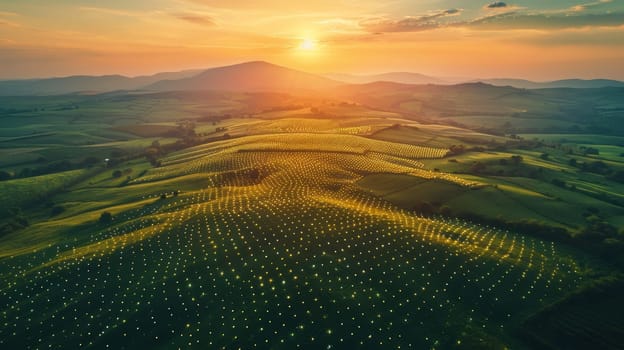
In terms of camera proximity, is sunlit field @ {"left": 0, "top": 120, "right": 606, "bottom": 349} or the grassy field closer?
sunlit field @ {"left": 0, "top": 120, "right": 606, "bottom": 349}

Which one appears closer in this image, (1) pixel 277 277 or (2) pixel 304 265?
(1) pixel 277 277

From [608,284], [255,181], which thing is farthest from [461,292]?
[255,181]

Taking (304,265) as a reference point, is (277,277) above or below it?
below

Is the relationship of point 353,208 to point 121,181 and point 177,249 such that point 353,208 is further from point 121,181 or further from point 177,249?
point 121,181

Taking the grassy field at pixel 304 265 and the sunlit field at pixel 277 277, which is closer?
the sunlit field at pixel 277 277

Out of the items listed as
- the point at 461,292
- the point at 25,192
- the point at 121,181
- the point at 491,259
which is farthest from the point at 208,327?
the point at 25,192

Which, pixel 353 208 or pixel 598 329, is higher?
pixel 353 208

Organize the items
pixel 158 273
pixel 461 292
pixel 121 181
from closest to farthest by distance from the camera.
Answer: pixel 461 292
pixel 158 273
pixel 121 181

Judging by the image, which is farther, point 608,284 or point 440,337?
point 608,284

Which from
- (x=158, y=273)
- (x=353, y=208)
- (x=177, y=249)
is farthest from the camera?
(x=353, y=208)

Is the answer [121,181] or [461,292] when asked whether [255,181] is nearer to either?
[121,181]
